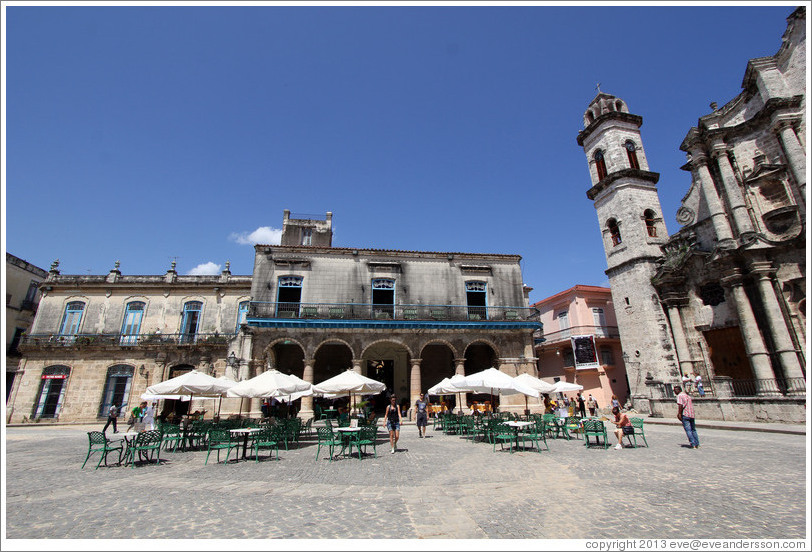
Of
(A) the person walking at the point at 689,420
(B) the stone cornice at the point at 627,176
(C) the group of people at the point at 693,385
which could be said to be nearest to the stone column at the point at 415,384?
(A) the person walking at the point at 689,420

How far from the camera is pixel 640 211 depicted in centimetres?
2109

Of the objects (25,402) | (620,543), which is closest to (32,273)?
(25,402)

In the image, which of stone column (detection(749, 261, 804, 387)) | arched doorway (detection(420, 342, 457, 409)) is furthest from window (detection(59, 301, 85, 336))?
stone column (detection(749, 261, 804, 387))

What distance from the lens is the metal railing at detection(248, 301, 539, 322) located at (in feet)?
63.2

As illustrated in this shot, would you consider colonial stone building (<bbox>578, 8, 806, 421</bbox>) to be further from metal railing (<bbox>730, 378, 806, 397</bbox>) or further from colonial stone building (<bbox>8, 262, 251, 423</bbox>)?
colonial stone building (<bbox>8, 262, 251, 423</bbox>)

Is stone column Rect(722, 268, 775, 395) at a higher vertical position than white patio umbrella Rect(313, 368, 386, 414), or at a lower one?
higher

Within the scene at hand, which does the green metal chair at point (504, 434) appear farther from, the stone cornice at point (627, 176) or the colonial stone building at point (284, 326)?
the stone cornice at point (627, 176)

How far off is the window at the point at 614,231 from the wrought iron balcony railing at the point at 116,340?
2426 centimetres

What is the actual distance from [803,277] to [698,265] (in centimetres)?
383

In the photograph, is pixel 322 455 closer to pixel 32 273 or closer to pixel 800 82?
pixel 800 82

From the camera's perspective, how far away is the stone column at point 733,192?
16.2 meters

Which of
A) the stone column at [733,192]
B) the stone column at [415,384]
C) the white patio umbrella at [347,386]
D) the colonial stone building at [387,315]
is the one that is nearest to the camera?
the white patio umbrella at [347,386]

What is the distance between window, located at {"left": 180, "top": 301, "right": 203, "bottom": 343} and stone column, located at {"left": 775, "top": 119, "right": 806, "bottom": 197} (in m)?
31.1

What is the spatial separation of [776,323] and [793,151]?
23.7 ft
